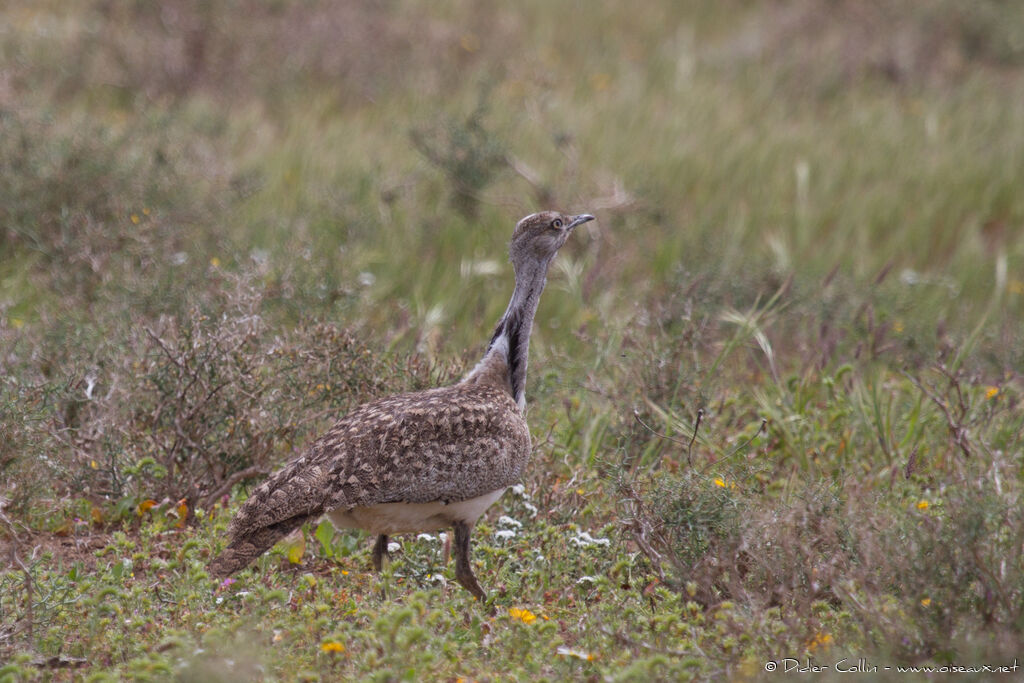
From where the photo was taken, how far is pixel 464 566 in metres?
4.71

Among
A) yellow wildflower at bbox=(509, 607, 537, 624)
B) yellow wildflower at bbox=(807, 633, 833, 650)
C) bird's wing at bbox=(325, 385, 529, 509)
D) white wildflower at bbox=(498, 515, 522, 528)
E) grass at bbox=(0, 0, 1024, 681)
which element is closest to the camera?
yellow wildflower at bbox=(807, 633, 833, 650)

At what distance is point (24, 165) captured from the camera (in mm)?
8039

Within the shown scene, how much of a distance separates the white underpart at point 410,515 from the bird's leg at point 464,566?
5cm

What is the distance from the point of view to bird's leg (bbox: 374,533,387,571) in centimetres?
491

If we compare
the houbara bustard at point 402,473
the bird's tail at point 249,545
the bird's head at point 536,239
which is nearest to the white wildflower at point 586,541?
the houbara bustard at point 402,473

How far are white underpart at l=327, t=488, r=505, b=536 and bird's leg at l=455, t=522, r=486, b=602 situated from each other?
54 millimetres

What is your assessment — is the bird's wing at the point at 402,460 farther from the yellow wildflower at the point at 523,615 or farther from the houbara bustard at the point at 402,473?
the yellow wildflower at the point at 523,615

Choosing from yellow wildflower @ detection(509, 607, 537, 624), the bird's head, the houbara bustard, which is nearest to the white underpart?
the houbara bustard

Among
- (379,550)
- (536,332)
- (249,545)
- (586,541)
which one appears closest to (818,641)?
(586,541)

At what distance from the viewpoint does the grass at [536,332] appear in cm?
399

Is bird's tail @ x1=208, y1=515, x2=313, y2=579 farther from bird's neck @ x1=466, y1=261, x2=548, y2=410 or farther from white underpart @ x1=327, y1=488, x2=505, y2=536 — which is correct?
bird's neck @ x1=466, y1=261, x2=548, y2=410

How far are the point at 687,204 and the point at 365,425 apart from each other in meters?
6.42

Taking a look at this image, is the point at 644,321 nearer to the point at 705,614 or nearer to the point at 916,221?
the point at 705,614

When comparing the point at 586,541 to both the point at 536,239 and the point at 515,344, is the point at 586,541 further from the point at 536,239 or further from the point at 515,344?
the point at 536,239
